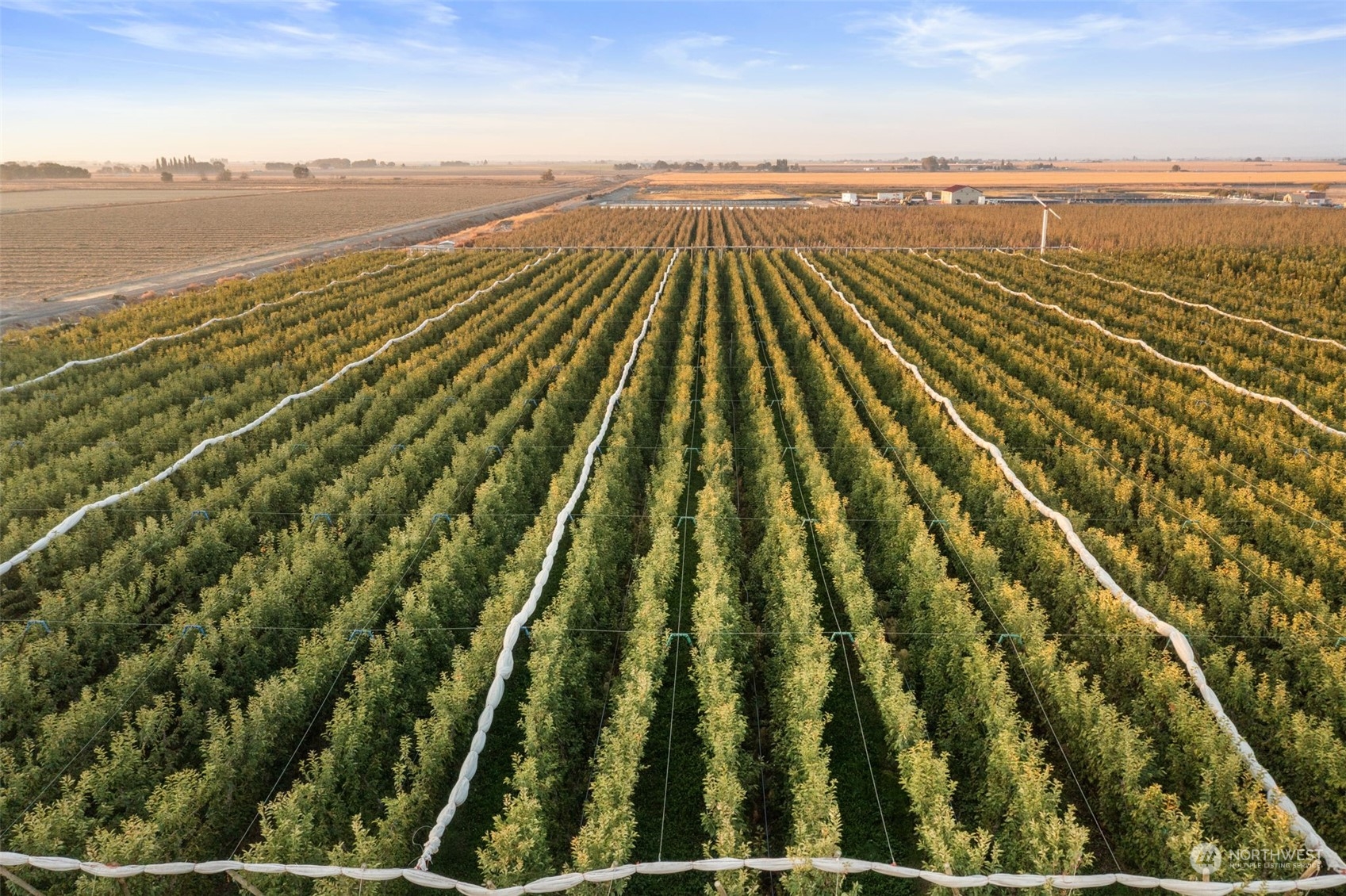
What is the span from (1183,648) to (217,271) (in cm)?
5325

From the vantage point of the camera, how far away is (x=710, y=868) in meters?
6.15

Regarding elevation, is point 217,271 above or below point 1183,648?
above

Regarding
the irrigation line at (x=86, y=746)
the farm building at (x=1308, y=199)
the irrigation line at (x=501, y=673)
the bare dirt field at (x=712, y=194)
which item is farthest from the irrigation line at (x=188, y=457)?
the farm building at (x=1308, y=199)

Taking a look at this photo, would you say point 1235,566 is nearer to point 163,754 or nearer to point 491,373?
point 163,754

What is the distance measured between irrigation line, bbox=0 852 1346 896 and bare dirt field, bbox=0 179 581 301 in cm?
4276

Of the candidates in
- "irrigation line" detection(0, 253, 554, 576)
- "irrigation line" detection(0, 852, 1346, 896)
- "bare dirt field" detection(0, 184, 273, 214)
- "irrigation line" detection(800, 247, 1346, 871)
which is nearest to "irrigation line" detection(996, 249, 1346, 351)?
"irrigation line" detection(800, 247, 1346, 871)

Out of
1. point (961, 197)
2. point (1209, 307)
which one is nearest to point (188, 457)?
point (1209, 307)

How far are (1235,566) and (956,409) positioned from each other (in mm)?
7129

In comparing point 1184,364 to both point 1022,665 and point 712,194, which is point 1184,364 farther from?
point 712,194

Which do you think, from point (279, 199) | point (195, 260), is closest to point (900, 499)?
point (195, 260)

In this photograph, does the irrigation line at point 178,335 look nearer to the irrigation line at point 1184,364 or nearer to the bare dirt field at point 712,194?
the irrigation line at point 1184,364

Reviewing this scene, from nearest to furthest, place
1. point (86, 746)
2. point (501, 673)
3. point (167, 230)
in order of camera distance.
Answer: point (86, 746) < point (501, 673) < point (167, 230)

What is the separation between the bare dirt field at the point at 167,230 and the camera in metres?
46.6

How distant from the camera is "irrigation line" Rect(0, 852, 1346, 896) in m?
5.98
